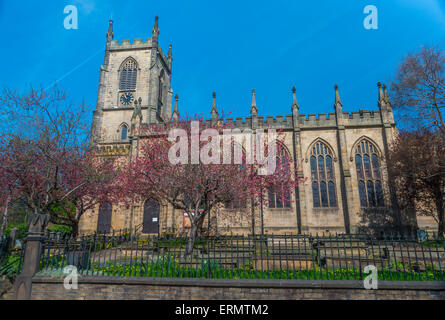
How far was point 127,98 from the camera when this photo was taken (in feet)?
95.5

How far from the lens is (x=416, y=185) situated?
1711 cm

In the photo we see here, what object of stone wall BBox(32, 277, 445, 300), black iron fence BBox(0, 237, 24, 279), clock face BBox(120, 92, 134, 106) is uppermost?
clock face BBox(120, 92, 134, 106)

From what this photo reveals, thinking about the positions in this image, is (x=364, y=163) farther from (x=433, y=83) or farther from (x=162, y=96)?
(x=162, y=96)

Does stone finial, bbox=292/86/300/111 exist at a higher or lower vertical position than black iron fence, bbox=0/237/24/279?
higher

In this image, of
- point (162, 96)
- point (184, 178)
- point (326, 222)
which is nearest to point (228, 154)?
point (184, 178)

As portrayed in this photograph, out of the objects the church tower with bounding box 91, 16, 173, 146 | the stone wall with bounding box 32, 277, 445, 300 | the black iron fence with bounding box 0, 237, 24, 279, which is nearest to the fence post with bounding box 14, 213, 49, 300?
the stone wall with bounding box 32, 277, 445, 300

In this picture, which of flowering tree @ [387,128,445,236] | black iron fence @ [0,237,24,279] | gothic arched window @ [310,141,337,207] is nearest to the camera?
black iron fence @ [0,237,24,279]

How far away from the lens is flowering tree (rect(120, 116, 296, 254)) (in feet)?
39.7

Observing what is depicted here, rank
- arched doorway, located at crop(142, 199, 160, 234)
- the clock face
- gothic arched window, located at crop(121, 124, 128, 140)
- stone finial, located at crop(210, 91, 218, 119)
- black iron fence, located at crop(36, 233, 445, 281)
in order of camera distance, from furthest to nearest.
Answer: the clock face < gothic arched window, located at crop(121, 124, 128, 140) < stone finial, located at crop(210, 91, 218, 119) < arched doorway, located at crop(142, 199, 160, 234) < black iron fence, located at crop(36, 233, 445, 281)

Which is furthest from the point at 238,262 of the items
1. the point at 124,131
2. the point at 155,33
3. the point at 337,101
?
the point at 155,33

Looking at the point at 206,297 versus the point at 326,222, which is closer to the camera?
the point at 206,297

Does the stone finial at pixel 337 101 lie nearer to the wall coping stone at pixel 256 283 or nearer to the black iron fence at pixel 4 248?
the wall coping stone at pixel 256 283

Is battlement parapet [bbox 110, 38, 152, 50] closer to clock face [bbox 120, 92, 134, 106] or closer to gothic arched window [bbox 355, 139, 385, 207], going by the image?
clock face [bbox 120, 92, 134, 106]
